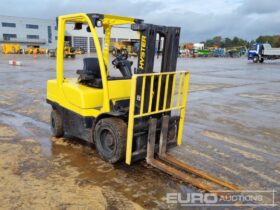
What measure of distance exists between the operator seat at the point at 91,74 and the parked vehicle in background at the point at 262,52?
34908mm

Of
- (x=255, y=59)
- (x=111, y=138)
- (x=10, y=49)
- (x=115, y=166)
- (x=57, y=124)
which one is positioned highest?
(x=255, y=59)

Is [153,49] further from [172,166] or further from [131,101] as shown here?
[172,166]

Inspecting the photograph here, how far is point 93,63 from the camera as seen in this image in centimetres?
527

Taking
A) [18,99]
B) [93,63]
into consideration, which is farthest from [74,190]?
[18,99]

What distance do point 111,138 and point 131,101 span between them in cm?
84

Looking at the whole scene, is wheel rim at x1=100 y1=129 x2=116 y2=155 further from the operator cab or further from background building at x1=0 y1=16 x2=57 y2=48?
background building at x1=0 y1=16 x2=57 y2=48

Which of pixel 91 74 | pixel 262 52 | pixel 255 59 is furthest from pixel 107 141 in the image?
pixel 255 59

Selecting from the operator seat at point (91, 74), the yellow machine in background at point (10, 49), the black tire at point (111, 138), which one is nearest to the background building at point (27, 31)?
the yellow machine in background at point (10, 49)

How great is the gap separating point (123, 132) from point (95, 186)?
89cm

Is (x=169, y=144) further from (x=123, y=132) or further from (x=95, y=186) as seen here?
(x=95, y=186)

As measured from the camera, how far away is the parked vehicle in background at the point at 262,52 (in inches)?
1422

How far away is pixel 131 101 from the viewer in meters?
4.00

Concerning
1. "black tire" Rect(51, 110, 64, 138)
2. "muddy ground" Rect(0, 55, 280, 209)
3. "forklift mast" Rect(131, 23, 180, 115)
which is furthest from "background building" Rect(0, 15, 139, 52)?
"forklift mast" Rect(131, 23, 180, 115)

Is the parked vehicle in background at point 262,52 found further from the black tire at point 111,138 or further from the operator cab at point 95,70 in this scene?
the black tire at point 111,138
